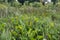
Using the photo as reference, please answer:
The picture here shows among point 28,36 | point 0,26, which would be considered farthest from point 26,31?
point 0,26

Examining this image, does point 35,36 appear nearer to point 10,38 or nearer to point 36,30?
point 36,30

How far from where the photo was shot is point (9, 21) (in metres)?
4.86

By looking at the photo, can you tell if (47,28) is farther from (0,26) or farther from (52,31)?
(0,26)

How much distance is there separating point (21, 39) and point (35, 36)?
40 cm

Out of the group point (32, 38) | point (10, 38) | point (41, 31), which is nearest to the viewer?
point (10, 38)

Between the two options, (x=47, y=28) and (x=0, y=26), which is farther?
(x=47, y=28)

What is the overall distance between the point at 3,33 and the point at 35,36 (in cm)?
77

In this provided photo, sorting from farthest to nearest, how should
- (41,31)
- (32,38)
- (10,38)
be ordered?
(41,31), (32,38), (10,38)

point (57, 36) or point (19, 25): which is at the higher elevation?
point (19, 25)

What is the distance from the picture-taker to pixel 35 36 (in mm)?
4430

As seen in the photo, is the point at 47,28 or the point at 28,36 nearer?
the point at 28,36

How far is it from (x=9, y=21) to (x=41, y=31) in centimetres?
77

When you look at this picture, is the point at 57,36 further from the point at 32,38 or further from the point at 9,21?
the point at 9,21

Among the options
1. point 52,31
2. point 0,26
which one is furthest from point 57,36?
point 0,26
